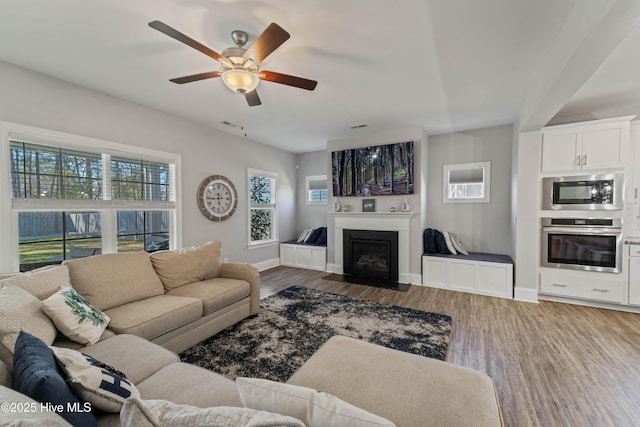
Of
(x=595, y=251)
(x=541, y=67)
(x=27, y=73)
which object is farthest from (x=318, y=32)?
(x=595, y=251)

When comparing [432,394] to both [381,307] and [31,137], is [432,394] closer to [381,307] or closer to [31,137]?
[381,307]

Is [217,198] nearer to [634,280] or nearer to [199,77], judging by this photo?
[199,77]

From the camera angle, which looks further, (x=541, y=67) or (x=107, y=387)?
(x=541, y=67)

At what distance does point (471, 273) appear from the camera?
13.5 feet

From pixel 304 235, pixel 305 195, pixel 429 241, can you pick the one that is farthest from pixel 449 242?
pixel 305 195

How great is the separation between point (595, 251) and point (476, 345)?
93.1 inches

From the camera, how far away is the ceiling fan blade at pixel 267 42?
160 cm

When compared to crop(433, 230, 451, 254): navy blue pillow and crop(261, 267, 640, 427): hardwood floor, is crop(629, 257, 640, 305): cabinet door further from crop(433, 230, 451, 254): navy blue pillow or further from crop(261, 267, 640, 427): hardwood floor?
crop(433, 230, 451, 254): navy blue pillow

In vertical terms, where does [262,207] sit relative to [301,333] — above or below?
above

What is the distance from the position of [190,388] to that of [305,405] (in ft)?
2.70

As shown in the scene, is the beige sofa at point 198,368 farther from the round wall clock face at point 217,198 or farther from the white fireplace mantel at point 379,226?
the white fireplace mantel at point 379,226

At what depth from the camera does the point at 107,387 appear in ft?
3.51

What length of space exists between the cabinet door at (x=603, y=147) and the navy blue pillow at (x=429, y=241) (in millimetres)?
2177

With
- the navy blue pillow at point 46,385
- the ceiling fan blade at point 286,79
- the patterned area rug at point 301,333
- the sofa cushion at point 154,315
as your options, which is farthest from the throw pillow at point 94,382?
the ceiling fan blade at point 286,79
